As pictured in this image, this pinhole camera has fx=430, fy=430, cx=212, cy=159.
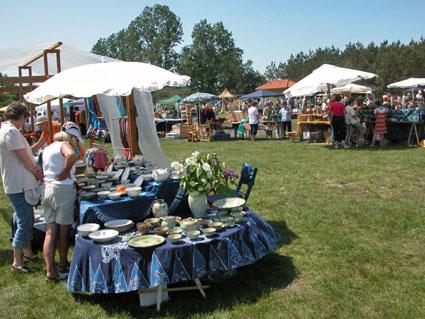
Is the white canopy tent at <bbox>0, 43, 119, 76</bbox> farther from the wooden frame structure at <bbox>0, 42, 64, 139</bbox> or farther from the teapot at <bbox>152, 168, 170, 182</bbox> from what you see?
the teapot at <bbox>152, 168, 170, 182</bbox>

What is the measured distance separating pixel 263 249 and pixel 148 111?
3958 millimetres

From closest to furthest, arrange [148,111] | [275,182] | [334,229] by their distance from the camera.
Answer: [334,229] < [148,111] < [275,182]

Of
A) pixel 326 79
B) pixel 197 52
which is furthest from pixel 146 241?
pixel 197 52

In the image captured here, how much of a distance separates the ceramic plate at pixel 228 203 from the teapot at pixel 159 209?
0.52 metres

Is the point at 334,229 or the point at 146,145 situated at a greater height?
the point at 146,145

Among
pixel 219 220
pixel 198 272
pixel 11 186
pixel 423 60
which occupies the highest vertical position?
pixel 423 60

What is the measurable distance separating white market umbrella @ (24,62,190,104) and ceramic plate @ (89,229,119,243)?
1586 mm

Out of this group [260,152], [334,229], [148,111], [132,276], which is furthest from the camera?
[260,152]

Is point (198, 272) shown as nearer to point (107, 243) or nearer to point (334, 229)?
point (107, 243)

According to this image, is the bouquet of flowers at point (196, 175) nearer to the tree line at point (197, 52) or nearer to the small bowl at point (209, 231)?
the small bowl at point (209, 231)

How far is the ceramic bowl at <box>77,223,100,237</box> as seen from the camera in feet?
12.6

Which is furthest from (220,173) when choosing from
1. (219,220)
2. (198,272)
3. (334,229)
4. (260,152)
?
(260,152)

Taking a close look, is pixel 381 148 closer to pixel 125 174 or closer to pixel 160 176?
pixel 125 174

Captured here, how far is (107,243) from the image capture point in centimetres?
367
